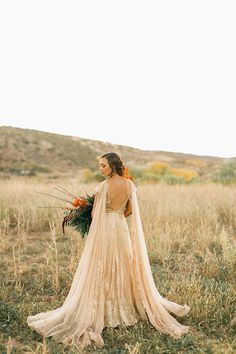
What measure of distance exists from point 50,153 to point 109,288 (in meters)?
49.0

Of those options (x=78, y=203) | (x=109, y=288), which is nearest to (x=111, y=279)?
(x=109, y=288)

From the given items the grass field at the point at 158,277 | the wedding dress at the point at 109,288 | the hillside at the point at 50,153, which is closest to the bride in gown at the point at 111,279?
the wedding dress at the point at 109,288

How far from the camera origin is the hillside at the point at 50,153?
4458 centimetres

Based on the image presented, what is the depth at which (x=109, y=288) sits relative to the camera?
4730mm

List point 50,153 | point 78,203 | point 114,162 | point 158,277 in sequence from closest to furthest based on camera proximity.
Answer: point 114,162 < point 78,203 < point 158,277 < point 50,153

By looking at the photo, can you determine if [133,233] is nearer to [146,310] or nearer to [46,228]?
[146,310]

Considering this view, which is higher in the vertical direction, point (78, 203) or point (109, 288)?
point (78, 203)

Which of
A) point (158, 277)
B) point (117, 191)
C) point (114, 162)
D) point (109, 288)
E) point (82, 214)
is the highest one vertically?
point (114, 162)

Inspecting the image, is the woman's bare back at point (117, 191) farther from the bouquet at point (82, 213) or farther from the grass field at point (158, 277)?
the grass field at point (158, 277)

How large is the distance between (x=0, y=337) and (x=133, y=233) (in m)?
1.72

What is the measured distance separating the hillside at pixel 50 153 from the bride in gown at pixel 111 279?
34.2 meters

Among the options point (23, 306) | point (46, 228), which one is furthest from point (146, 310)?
point (46, 228)

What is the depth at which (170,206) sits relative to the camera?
10750 mm

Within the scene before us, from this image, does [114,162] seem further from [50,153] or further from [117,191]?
[50,153]
